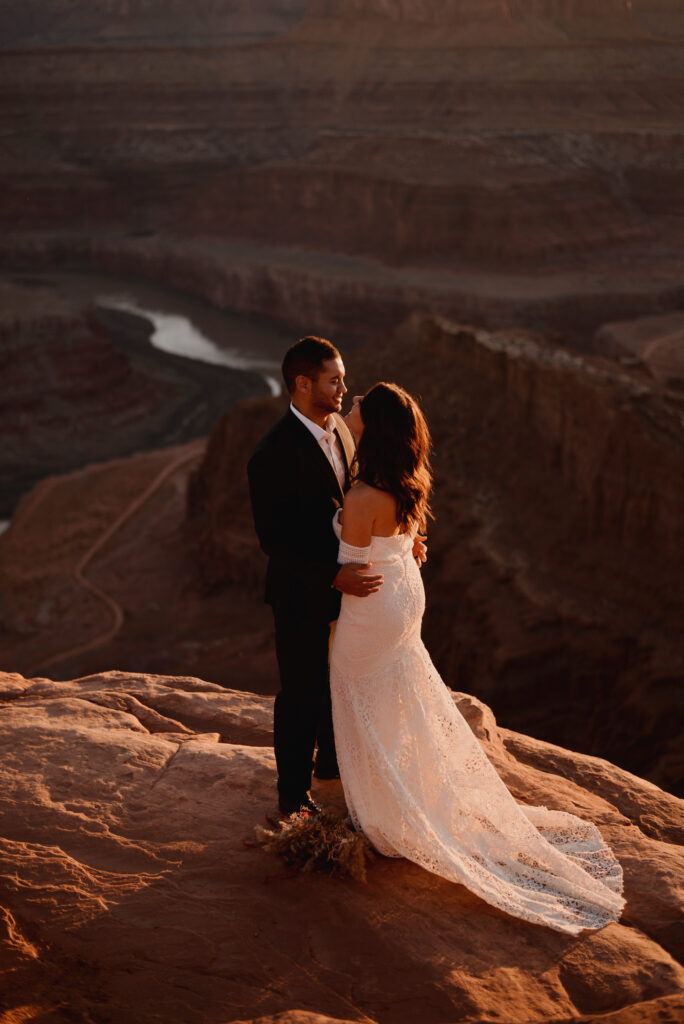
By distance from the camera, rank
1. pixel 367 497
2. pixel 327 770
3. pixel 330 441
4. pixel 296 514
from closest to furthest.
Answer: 1. pixel 367 497
2. pixel 296 514
3. pixel 330 441
4. pixel 327 770

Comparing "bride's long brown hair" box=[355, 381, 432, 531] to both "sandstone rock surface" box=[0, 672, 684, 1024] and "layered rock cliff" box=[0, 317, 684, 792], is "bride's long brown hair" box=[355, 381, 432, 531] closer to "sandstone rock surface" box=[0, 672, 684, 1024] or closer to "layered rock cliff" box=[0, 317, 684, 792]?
"sandstone rock surface" box=[0, 672, 684, 1024]

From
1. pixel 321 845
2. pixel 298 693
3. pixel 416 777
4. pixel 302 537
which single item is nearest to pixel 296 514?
pixel 302 537

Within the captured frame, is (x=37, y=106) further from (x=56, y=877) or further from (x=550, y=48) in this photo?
(x=56, y=877)

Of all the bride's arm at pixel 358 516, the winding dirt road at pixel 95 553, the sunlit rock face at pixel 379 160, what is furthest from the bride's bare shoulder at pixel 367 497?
the sunlit rock face at pixel 379 160

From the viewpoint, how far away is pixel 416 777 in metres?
4.35

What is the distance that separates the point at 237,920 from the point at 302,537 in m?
1.45

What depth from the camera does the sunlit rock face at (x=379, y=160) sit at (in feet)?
177

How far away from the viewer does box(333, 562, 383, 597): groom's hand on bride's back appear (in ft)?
13.7

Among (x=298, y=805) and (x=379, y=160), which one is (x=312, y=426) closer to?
(x=298, y=805)

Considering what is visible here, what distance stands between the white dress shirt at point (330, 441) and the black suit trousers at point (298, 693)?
24.1 inches

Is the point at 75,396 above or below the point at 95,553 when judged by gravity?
above

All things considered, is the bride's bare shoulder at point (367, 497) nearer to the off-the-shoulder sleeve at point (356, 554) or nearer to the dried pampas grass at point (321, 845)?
the off-the-shoulder sleeve at point (356, 554)

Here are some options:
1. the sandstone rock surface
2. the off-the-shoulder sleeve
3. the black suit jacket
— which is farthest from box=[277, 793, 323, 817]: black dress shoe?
the off-the-shoulder sleeve

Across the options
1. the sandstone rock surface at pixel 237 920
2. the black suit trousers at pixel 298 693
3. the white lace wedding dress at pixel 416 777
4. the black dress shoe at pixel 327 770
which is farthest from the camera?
the black dress shoe at pixel 327 770
